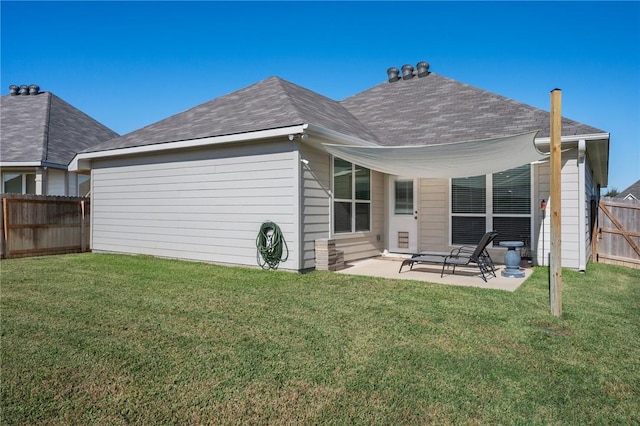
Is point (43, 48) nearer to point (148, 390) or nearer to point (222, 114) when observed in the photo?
point (222, 114)

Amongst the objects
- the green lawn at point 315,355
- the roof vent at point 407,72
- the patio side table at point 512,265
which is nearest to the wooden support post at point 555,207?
the green lawn at point 315,355

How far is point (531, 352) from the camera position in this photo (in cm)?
352

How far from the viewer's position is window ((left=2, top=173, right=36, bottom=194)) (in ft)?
45.2

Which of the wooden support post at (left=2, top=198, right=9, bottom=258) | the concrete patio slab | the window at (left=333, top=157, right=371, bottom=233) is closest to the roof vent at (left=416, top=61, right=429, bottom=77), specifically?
the window at (left=333, top=157, right=371, bottom=233)

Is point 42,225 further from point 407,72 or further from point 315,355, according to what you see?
point 407,72

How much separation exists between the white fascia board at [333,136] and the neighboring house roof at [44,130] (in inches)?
421

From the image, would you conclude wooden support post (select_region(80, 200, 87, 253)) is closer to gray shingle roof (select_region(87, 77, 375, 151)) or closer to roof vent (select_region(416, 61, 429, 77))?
gray shingle roof (select_region(87, 77, 375, 151))

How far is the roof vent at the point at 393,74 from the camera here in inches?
520

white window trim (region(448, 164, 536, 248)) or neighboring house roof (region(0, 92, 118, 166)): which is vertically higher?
neighboring house roof (region(0, 92, 118, 166))

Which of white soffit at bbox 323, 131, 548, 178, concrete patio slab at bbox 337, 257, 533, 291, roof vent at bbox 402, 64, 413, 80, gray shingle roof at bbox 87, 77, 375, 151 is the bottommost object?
concrete patio slab at bbox 337, 257, 533, 291

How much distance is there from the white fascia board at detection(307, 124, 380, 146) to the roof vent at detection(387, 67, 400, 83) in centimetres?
549

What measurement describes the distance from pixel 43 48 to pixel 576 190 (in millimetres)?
14545

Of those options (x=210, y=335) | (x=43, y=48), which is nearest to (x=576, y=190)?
(x=210, y=335)

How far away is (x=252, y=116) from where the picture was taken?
→ 331 inches
